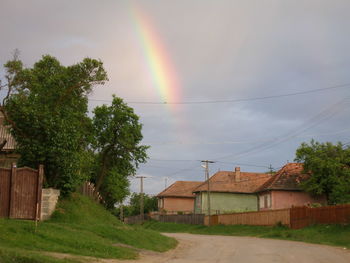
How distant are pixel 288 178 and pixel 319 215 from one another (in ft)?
67.4

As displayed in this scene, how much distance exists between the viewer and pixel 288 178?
55.3m

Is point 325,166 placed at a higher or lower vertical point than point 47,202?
higher

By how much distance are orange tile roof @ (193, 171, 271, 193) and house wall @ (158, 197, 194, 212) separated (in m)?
10.5

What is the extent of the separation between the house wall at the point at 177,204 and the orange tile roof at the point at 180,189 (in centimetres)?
82

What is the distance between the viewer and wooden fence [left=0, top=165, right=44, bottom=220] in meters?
18.1

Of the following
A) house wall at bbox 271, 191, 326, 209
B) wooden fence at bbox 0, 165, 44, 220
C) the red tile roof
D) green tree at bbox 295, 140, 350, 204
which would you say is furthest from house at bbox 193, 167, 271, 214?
wooden fence at bbox 0, 165, 44, 220

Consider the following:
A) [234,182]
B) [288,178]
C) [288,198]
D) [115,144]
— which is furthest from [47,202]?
[234,182]

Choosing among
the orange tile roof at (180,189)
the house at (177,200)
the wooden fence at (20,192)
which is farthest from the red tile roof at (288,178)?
the wooden fence at (20,192)

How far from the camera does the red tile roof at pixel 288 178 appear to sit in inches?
2123

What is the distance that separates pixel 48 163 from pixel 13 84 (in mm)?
4218

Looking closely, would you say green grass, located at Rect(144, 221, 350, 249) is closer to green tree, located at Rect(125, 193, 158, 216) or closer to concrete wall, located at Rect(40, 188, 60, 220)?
concrete wall, located at Rect(40, 188, 60, 220)

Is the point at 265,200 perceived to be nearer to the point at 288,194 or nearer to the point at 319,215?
the point at 288,194

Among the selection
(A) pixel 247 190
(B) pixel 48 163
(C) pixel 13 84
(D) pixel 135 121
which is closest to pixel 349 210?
(D) pixel 135 121

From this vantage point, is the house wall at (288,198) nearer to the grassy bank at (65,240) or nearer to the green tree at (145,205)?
the grassy bank at (65,240)
